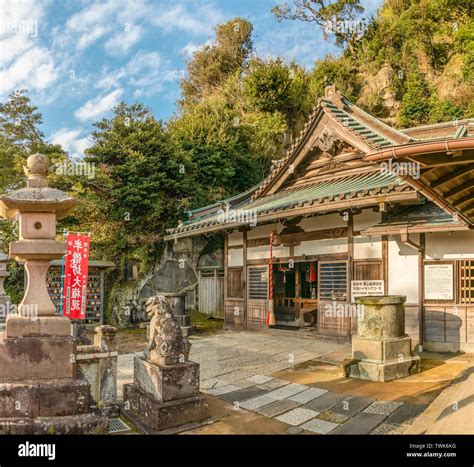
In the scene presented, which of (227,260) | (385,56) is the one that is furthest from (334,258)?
(385,56)

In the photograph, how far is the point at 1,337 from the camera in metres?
4.97

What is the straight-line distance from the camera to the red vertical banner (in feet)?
46.5

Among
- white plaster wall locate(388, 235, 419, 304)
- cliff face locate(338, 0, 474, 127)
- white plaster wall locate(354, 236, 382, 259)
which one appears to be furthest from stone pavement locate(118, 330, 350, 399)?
cliff face locate(338, 0, 474, 127)

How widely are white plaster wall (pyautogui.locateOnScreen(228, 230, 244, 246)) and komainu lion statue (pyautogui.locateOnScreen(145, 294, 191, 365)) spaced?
9058 mm

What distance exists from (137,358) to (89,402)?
149cm

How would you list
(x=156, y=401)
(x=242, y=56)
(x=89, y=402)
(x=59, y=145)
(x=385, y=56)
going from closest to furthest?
(x=89, y=402) → (x=156, y=401) → (x=59, y=145) → (x=385, y=56) → (x=242, y=56)

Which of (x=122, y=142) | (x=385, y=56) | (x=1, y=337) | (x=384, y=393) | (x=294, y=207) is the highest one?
(x=385, y=56)

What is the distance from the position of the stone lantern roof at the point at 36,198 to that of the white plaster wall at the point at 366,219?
836 centimetres

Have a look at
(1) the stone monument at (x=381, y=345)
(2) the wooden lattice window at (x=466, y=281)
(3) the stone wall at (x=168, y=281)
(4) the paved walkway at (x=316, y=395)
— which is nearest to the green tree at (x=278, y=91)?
(3) the stone wall at (x=168, y=281)

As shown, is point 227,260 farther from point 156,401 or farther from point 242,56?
point 242,56

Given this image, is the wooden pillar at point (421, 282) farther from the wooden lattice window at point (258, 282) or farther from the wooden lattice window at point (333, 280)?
the wooden lattice window at point (258, 282)

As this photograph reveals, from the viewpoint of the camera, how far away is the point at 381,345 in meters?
7.54

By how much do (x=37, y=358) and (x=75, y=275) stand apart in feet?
32.9

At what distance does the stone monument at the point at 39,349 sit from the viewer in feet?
15.2
